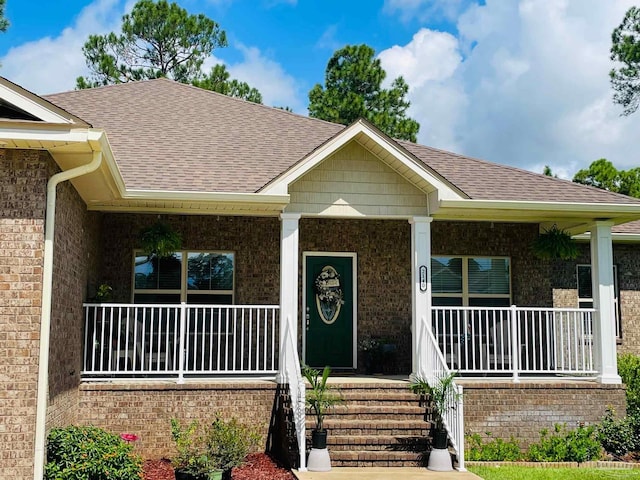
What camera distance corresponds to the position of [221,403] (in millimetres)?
9672

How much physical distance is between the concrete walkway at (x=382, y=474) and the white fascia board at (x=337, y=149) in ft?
12.1

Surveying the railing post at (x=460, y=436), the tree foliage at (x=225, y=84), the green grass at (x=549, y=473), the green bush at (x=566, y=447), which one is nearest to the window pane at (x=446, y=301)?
the green bush at (x=566, y=447)

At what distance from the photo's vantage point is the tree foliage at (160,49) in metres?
26.6

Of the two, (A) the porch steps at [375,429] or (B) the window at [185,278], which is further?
(B) the window at [185,278]

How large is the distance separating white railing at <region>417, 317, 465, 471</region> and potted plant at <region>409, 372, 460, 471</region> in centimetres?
3

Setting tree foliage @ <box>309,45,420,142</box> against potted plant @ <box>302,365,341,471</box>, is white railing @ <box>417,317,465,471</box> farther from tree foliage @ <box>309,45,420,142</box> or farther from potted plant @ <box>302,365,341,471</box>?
tree foliage @ <box>309,45,420,142</box>

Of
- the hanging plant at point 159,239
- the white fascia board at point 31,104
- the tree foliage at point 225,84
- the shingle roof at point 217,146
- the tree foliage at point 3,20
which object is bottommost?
the hanging plant at point 159,239

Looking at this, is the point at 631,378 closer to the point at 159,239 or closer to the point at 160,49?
the point at 159,239

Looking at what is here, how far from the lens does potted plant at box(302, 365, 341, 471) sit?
8398 mm

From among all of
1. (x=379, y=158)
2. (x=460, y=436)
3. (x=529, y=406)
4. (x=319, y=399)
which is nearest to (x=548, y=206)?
(x=379, y=158)

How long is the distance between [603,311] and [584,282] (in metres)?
3.01

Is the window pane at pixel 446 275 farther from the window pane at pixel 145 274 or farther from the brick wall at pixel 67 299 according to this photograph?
the brick wall at pixel 67 299

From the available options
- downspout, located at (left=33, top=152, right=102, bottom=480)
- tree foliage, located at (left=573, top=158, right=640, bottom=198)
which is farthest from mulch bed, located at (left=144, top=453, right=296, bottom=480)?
tree foliage, located at (left=573, top=158, right=640, bottom=198)

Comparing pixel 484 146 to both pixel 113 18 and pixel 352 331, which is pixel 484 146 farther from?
pixel 352 331
